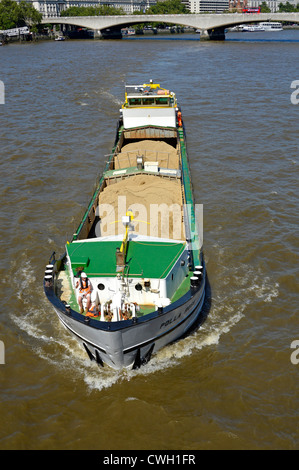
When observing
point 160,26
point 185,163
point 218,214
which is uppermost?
point 160,26

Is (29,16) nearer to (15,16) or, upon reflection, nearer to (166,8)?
(15,16)

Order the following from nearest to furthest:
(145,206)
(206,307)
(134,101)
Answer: (206,307)
(145,206)
(134,101)

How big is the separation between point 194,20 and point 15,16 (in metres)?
52.5

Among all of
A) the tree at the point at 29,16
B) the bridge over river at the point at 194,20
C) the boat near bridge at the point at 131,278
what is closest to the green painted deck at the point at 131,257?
the boat near bridge at the point at 131,278

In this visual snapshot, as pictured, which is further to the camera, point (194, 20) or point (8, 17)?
point (8, 17)

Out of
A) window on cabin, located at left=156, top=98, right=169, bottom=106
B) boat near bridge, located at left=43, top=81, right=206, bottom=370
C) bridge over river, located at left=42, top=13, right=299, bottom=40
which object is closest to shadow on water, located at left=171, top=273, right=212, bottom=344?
boat near bridge, located at left=43, top=81, right=206, bottom=370

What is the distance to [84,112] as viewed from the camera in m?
42.7

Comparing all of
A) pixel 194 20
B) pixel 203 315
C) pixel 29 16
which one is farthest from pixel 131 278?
pixel 29 16

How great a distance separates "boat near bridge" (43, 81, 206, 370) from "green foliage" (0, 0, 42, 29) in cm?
12633

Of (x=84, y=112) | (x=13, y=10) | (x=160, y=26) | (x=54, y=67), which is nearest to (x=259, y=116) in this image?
(x=84, y=112)

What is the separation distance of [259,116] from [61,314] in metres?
32.5

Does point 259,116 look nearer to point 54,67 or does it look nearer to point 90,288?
point 90,288

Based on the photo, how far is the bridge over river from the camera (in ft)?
324

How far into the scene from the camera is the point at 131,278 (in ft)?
43.6
